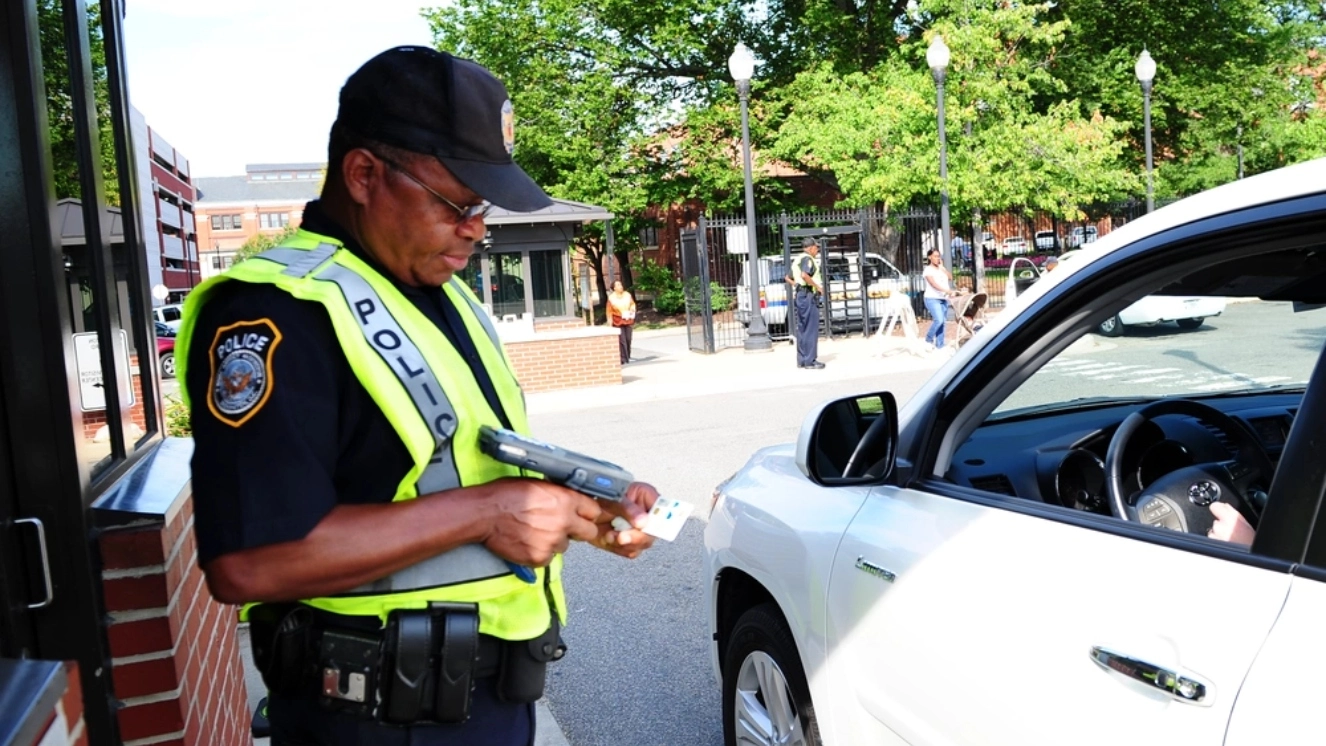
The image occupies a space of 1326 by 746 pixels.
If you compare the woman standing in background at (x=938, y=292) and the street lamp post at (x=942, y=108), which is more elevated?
the street lamp post at (x=942, y=108)

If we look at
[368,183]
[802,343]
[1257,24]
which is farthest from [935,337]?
[368,183]

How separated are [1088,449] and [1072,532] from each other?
961mm

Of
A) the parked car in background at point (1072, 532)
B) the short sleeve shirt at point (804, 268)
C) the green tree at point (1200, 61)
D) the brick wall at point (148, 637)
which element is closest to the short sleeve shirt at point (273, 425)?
the brick wall at point (148, 637)

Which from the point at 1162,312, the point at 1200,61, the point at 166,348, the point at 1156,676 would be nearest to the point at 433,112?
the point at 1156,676

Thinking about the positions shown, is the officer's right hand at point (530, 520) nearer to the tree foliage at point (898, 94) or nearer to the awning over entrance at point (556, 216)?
the awning over entrance at point (556, 216)

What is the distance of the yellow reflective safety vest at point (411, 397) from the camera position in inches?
66.2

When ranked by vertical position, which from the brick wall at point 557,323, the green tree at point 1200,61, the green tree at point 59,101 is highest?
the green tree at point 1200,61

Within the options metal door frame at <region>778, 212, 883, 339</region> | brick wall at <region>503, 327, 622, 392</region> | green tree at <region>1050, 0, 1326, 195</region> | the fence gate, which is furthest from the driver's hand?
green tree at <region>1050, 0, 1326, 195</region>

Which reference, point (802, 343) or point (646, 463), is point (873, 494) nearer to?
point (646, 463)

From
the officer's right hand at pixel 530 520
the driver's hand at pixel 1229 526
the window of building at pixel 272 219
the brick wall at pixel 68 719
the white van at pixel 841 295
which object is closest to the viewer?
the brick wall at pixel 68 719

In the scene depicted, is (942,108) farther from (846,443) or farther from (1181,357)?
(846,443)

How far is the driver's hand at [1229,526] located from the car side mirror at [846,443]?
0.67 m

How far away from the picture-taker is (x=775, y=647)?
303 centimetres

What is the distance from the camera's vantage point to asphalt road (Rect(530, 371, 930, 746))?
445 centimetres
